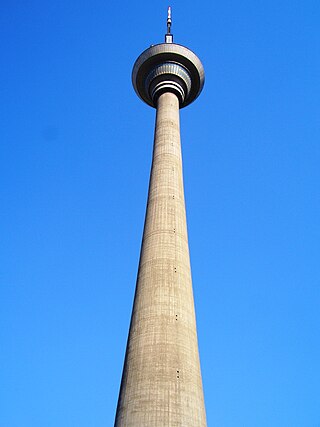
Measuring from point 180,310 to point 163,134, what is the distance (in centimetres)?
1344

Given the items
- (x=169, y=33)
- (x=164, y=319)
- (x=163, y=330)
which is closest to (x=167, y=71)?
(x=169, y=33)

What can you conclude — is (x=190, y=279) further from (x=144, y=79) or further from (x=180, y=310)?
(x=144, y=79)

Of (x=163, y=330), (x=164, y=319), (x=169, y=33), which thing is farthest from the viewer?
(x=169, y=33)

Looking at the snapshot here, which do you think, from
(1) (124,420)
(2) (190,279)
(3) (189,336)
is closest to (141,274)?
(2) (190,279)

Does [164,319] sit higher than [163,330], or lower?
higher

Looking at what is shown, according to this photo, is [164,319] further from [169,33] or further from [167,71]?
[169,33]

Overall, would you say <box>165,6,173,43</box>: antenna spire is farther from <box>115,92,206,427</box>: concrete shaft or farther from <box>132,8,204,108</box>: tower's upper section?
<box>115,92,206,427</box>: concrete shaft

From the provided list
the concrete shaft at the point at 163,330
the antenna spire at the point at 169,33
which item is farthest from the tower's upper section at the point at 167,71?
the concrete shaft at the point at 163,330

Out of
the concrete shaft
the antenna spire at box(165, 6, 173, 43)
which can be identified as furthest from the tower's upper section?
the concrete shaft

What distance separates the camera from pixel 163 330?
69.9ft

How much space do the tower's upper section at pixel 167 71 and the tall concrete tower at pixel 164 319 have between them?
492cm

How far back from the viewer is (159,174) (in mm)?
29078

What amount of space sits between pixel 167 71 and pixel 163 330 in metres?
23.2

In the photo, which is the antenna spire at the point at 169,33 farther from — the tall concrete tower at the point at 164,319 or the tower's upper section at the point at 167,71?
the tall concrete tower at the point at 164,319
